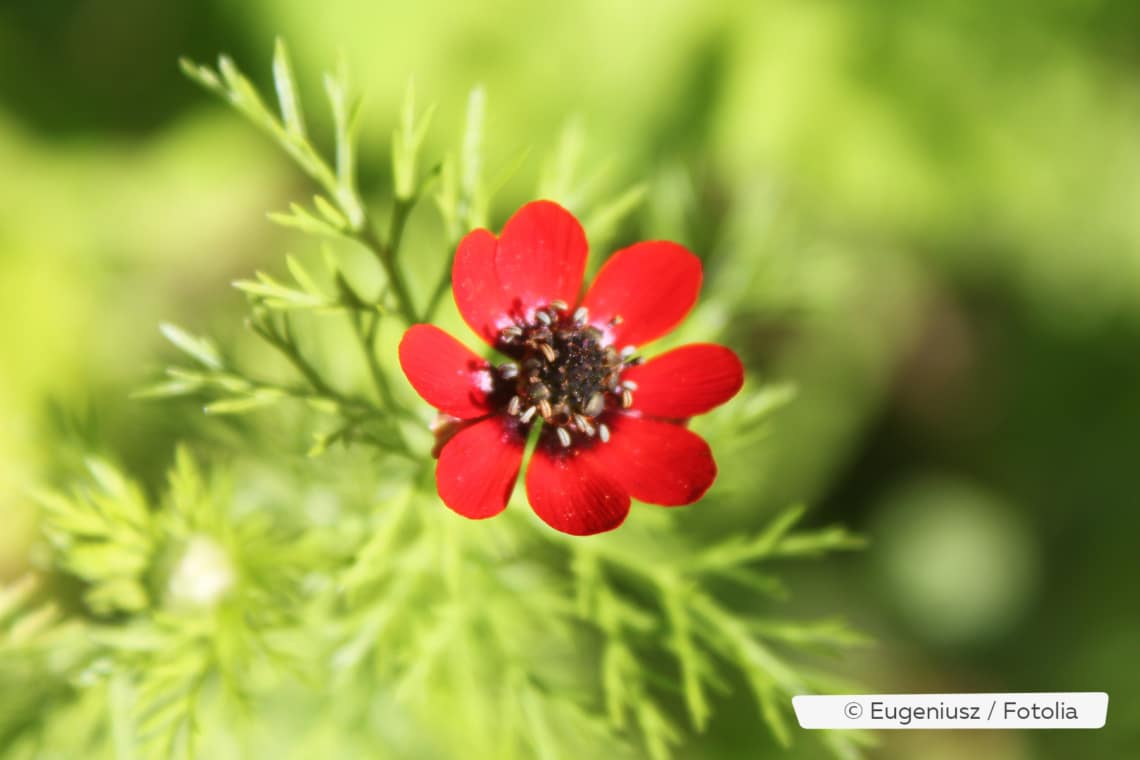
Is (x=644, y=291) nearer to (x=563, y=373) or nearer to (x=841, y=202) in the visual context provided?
(x=563, y=373)

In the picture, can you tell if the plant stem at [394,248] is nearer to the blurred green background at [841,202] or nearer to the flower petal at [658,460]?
the flower petal at [658,460]

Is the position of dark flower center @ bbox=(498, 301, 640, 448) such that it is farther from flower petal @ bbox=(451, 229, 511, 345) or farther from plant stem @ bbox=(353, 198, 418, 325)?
plant stem @ bbox=(353, 198, 418, 325)

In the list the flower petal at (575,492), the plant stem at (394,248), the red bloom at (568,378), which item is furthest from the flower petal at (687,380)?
the plant stem at (394,248)

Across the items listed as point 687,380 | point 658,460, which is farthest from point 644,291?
point 658,460

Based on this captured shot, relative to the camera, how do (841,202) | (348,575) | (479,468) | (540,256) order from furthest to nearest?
(841,202), (348,575), (540,256), (479,468)

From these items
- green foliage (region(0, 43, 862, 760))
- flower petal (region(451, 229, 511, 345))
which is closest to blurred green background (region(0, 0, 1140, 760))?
green foliage (region(0, 43, 862, 760))
